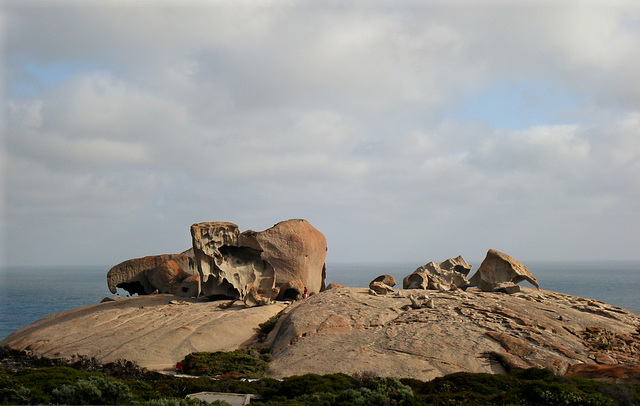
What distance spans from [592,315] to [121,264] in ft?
90.4

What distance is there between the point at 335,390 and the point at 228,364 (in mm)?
5697

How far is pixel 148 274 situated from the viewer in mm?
32375

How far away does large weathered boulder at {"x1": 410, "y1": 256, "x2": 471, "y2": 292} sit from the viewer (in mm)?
27803

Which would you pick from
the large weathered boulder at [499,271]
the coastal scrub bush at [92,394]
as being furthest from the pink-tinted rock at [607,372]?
the large weathered boulder at [499,271]

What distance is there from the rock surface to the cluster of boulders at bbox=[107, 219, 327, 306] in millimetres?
2041

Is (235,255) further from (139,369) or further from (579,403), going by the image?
(579,403)

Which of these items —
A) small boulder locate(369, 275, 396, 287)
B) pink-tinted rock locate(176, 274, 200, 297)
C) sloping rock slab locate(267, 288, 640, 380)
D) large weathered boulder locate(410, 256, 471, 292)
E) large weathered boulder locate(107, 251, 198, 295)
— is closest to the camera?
sloping rock slab locate(267, 288, 640, 380)

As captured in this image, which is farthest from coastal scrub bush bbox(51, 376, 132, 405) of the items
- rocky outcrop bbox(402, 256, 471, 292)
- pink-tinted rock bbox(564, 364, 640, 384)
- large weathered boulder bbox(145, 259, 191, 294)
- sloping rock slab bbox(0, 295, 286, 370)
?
large weathered boulder bbox(145, 259, 191, 294)

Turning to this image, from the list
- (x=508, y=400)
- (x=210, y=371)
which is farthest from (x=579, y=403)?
(x=210, y=371)

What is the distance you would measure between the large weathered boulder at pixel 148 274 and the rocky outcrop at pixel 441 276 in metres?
14.8

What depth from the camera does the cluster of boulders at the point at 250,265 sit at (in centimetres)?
2680

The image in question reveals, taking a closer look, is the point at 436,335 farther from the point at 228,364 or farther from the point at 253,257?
the point at 253,257

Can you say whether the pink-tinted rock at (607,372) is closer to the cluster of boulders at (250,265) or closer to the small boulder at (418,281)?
the small boulder at (418,281)

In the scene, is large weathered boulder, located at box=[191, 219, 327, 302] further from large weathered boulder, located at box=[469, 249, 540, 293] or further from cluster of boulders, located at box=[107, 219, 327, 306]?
large weathered boulder, located at box=[469, 249, 540, 293]
